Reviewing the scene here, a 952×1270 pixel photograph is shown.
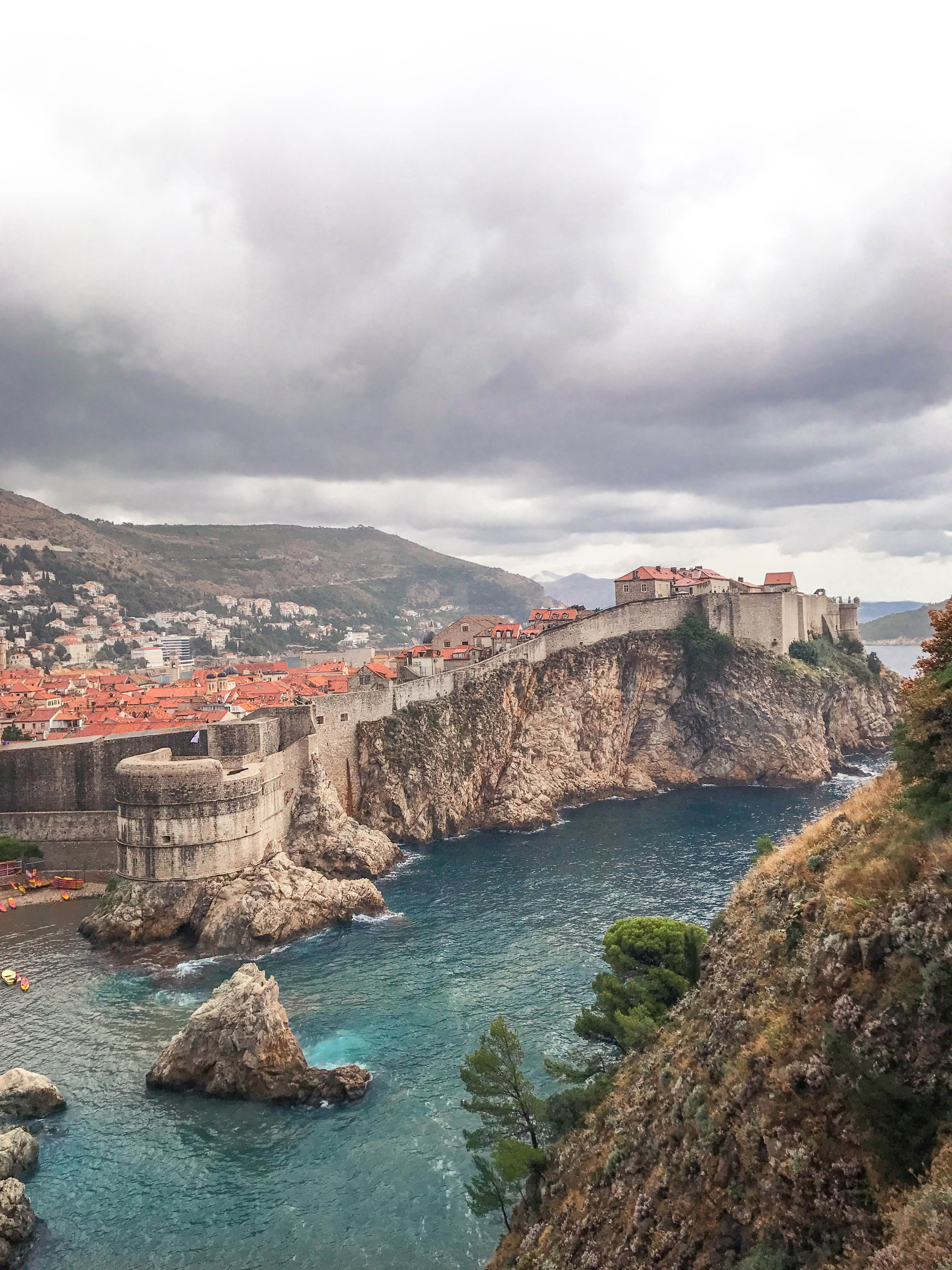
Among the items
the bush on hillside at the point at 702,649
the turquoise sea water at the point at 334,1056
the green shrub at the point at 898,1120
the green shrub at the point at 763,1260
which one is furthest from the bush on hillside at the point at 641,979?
the bush on hillside at the point at 702,649

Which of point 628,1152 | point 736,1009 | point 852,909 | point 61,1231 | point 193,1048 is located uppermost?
point 852,909

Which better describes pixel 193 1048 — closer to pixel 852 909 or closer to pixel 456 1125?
pixel 456 1125

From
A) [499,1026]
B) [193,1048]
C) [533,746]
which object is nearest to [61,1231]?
[193,1048]

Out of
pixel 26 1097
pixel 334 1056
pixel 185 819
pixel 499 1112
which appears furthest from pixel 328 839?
pixel 499 1112

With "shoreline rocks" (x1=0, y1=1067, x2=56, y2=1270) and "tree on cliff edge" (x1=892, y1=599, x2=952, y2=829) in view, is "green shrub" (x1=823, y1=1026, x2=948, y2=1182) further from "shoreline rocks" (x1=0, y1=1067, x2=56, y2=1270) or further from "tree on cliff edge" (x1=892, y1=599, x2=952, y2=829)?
"shoreline rocks" (x1=0, y1=1067, x2=56, y2=1270)

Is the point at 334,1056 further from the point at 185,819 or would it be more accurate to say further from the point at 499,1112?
the point at 185,819

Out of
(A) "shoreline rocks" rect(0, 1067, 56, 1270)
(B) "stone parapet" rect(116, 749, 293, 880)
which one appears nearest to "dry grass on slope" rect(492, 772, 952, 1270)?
(A) "shoreline rocks" rect(0, 1067, 56, 1270)
